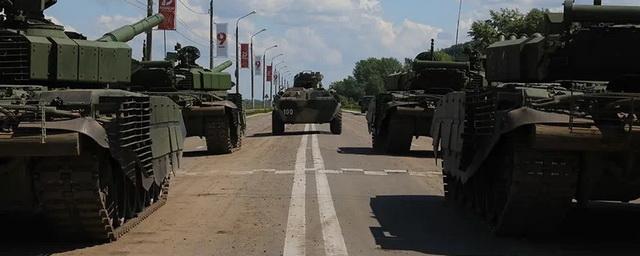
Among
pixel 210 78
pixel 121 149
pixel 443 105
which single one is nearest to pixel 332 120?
pixel 210 78

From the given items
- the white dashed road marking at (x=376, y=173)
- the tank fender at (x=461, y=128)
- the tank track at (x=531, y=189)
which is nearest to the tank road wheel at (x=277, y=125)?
the white dashed road marking at (x=376, y=173)

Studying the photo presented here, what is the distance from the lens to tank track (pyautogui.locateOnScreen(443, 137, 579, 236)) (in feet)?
24.3

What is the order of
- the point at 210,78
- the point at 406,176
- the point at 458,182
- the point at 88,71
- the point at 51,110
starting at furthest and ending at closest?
the point at 210,78 < the point at 406,176 < the point at 458,182 < the point at 88,71 < the point at 51,110

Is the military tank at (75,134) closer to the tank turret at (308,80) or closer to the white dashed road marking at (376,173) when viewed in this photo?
the white dashed road marking at (376,173)

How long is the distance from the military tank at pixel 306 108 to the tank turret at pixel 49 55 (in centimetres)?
1944

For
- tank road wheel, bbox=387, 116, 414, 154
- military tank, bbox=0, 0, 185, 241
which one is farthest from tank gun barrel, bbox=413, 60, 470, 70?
military tank, bbox=0, 0, 185, 241

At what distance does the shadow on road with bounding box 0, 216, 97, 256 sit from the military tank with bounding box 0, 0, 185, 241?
141 mm

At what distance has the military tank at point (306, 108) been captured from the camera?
98.3 feet

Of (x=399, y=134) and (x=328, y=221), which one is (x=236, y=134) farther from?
(x=328, y=221)

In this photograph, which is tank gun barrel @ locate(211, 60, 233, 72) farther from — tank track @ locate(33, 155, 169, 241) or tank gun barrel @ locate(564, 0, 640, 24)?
tank track @ locate(33, 155, 169, 241)

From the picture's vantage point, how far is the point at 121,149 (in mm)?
8070

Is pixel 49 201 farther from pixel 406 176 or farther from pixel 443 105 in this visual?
pixel 406 176

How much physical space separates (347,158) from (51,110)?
468 inches

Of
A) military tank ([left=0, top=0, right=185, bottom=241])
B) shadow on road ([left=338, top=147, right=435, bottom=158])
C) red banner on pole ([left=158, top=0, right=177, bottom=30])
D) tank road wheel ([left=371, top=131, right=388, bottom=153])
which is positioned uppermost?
red banner on pole ([left=158, top=0, right=177, bottom=30])
